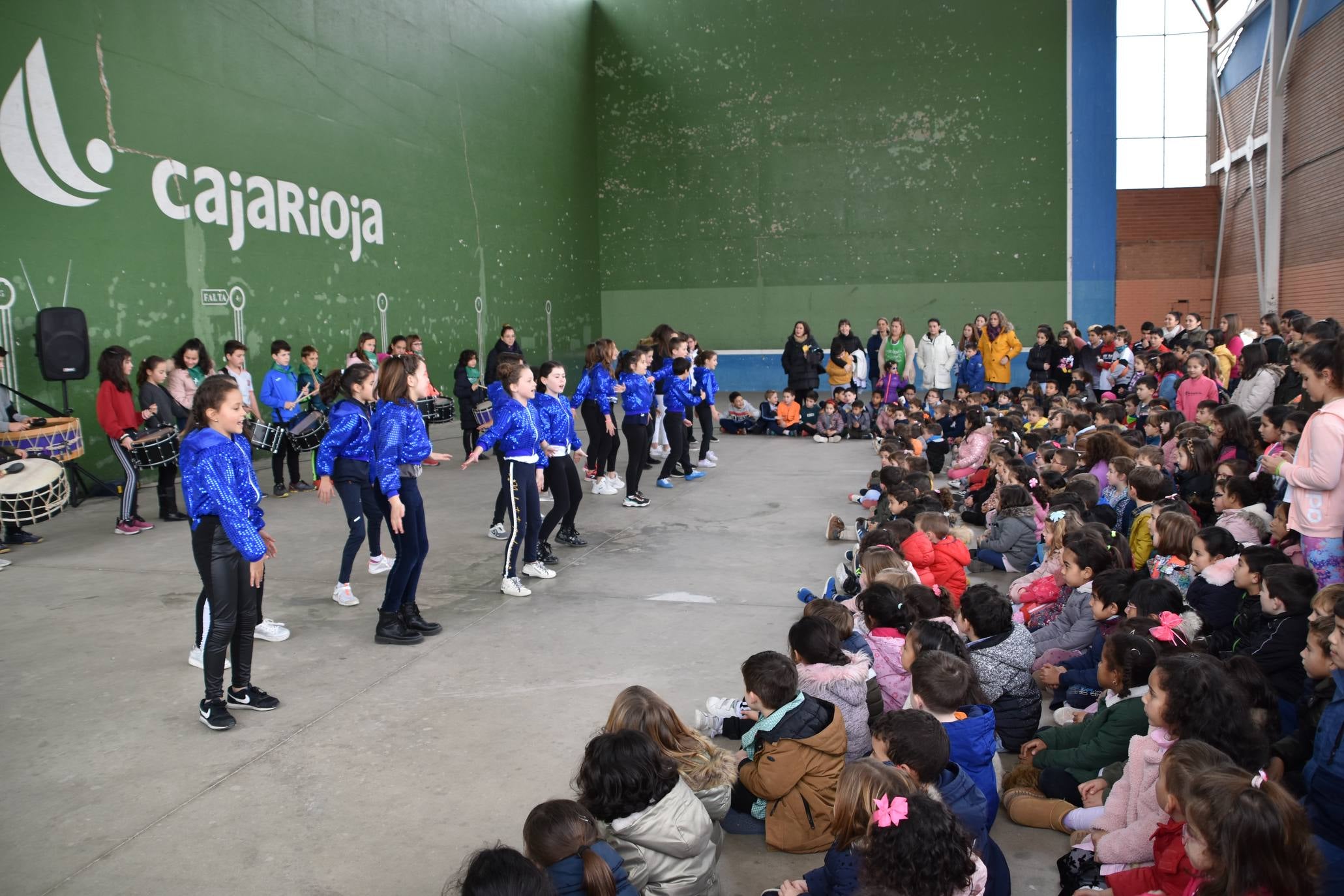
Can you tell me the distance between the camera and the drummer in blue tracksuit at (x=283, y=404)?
9.74 m

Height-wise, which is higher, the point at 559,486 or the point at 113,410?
the point at 113,410

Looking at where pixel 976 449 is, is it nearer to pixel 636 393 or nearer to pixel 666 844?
pixel 636 393

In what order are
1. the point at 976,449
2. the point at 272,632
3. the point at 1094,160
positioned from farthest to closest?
1. the point at 1094,160
2. the point at 976,449
3. the point at 272,632

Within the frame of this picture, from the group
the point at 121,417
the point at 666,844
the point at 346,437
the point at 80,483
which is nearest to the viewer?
the point at 666,844

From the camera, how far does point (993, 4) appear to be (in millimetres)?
19109

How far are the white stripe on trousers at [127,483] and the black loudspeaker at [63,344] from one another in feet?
3.84

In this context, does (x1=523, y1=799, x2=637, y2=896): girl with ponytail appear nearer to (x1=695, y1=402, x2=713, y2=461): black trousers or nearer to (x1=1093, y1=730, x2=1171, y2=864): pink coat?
(x1=1093, y1=730, x2=1171, y2=864): pink coat

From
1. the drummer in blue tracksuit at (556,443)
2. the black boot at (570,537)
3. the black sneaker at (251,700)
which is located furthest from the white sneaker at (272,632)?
the black boot at (570,537)

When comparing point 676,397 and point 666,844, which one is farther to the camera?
point 676,397

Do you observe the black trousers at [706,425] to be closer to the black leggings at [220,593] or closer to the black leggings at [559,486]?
the black leggings at [559,486]

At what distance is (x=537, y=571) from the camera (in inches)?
260

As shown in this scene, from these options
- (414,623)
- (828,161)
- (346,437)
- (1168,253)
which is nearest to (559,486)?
(346,437)

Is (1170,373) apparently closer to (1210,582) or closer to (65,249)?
(1210,582)

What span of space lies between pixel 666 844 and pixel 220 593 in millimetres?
2415
